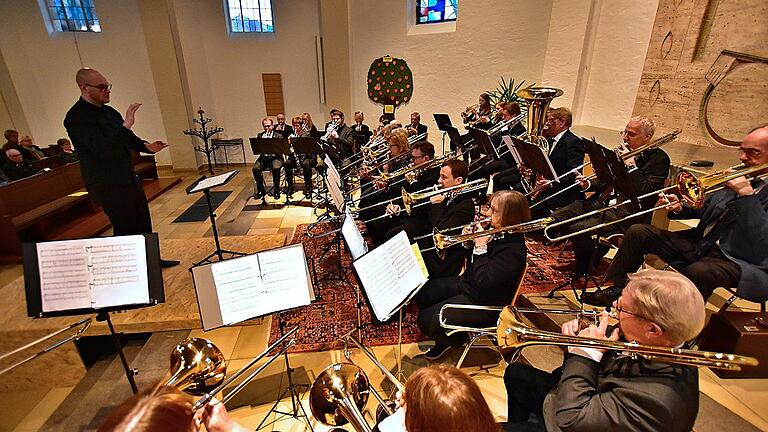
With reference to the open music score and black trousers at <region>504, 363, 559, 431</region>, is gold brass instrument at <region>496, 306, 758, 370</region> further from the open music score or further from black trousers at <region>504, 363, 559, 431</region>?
the open music score

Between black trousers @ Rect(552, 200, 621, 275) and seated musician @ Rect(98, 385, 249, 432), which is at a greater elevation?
seated musician @ Rect(98, 385, 249, 432)

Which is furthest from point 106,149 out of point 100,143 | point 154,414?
point 154,414

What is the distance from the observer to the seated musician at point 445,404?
114 cm

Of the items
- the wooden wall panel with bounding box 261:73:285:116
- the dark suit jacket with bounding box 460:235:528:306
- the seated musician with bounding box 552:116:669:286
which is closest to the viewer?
the dark suit jacket with bounding box 460:235:528:306

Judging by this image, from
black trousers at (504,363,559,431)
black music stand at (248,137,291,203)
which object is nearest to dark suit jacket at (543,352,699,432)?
black trousers at (504,363,559,431)

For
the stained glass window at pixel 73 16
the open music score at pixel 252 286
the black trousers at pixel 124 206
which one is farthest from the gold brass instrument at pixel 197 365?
the stained glass window at pixel 73 16

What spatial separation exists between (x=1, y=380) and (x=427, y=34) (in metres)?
9.65

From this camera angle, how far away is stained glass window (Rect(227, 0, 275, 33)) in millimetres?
10227

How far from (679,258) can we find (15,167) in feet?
33.2

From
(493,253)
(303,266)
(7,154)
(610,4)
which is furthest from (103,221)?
(610,4)

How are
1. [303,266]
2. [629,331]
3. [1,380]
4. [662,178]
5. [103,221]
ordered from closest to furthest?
[629,331] → [303,266] → [1,380] → [662,178] → [103,221]

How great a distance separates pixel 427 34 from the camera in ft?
29.2

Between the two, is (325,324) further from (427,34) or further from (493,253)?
(427,34)

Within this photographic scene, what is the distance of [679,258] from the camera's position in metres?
3.11
